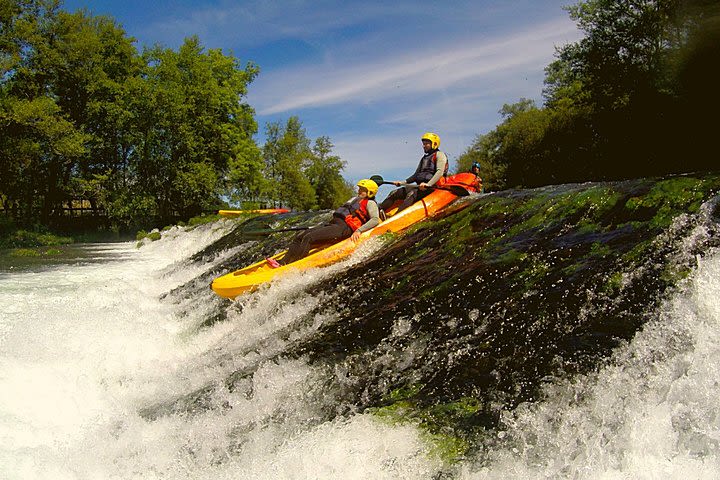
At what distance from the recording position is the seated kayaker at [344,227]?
7297 mm

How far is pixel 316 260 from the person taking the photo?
23.1ft

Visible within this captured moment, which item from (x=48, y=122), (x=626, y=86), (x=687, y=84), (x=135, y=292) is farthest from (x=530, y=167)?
(x=135, y=292)

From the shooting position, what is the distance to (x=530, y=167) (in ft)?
106

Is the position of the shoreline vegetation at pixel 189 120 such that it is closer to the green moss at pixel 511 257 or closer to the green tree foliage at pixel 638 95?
the green tree foliage at pixel 638 95

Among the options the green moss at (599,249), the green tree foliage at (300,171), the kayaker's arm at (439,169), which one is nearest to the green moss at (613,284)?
the green moss at (599,249)

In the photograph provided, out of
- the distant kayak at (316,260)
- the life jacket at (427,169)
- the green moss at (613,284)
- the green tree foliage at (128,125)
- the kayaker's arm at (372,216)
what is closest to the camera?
the green moss at (613,284)

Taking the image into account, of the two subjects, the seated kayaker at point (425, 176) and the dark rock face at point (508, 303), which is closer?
the dark rock face at point (508, 303)

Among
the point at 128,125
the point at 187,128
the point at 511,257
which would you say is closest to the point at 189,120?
the point at 187,128

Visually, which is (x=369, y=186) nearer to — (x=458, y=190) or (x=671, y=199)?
(x=458, y=190)

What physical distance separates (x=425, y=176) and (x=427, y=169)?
130 millimetres

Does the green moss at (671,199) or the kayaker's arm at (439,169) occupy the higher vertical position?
the kayaker's arm at (439,169)

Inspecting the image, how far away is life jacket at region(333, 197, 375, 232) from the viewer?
25.3 ft

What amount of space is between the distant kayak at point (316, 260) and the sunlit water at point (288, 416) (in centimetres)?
110

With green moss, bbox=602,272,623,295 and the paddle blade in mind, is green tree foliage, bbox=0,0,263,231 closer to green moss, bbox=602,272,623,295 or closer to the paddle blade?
the paddle blade
